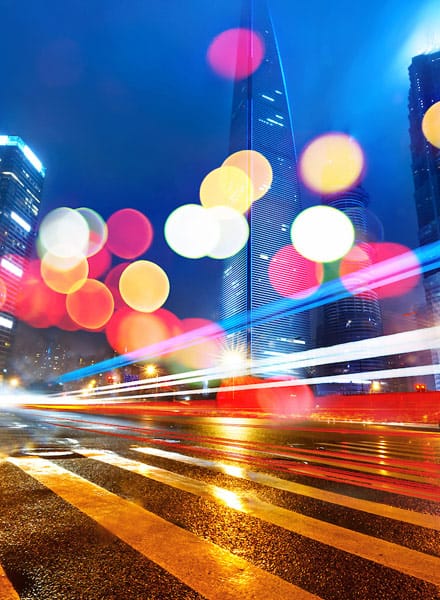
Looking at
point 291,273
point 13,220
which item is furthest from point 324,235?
point 13,220

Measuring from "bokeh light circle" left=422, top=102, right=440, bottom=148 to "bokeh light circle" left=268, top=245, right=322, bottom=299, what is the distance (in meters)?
62.8

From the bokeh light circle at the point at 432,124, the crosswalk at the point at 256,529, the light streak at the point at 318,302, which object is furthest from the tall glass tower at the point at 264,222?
the crosswalk at the point at 256,529

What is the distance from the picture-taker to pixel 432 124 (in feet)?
440

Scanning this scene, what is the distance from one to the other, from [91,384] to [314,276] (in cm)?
10404

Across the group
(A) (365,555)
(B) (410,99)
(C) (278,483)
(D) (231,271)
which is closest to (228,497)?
(C) (278,483)

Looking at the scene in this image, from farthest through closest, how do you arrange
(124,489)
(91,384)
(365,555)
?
(91,384), (124,489), (365,555)

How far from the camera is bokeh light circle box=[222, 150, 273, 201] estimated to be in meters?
166

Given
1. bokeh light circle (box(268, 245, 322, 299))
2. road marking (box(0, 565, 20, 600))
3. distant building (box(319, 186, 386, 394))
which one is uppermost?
bokeh light circle (box(268, 245, 322, 299))

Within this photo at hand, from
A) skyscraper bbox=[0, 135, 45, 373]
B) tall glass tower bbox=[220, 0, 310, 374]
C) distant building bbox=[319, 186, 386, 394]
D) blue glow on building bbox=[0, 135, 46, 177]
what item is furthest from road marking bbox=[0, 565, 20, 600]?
blue glow on building bbox=[0, 135, 46, 177]

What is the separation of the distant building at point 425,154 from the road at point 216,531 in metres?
128

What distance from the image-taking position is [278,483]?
5.34 m

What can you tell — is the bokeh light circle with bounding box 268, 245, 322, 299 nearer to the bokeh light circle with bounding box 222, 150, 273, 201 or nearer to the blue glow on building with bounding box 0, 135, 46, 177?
the bokeh light circle with bounding box 222, 150, 273, 201

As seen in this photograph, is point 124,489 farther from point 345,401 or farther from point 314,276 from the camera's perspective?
point 314,276

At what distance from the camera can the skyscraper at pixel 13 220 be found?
6428 inches
